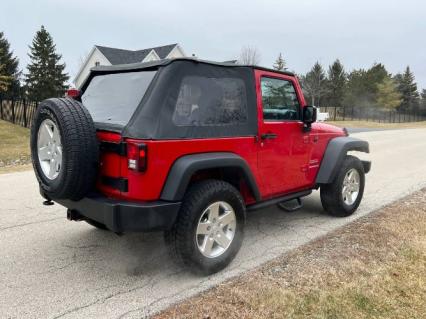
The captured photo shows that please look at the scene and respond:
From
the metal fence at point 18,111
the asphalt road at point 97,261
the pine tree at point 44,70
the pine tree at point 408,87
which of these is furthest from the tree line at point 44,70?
the pine tree at point 408,87

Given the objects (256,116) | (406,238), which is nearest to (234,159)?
(256,116)

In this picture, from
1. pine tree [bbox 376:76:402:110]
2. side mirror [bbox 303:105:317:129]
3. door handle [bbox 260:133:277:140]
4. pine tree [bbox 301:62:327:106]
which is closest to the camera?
door handle [bbox 260:133:277:140]

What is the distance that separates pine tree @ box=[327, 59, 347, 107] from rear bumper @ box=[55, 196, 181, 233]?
215ft

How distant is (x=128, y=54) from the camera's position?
41.4m

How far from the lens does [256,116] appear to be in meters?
4.10

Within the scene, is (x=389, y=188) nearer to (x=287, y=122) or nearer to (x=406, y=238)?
(x=406, y=238)

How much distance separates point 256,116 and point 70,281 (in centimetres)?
237

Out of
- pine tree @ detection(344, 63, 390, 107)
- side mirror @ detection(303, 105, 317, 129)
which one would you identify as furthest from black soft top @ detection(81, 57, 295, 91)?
pine tree @ detection(344, 63, 390, 107)

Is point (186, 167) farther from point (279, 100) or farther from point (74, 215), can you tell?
point (279, 100)

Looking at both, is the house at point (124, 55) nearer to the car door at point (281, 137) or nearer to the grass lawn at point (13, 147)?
the grass lawn at point (13, 147)

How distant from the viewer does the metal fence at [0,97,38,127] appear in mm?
17953

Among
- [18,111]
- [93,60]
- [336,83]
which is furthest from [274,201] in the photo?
[336,83]

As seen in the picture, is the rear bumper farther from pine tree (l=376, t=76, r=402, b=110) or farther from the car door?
pine tree (l=376, t=76, r=402, b=110)

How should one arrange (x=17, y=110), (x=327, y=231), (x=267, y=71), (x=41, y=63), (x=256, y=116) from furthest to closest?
(x=41, y=63), (x=17, y=110), (x=327, y=231), (x=267, y=71), (x=256, y=116)
